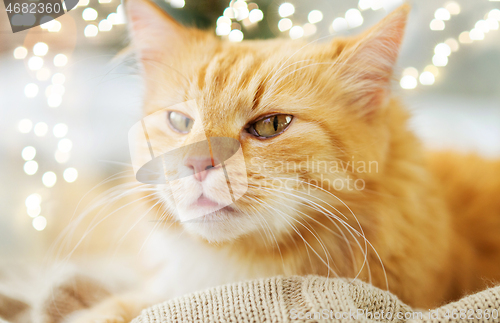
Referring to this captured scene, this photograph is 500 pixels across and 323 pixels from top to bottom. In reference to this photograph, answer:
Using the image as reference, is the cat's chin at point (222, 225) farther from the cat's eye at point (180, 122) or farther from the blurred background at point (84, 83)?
the blurred background at point (84, 83)

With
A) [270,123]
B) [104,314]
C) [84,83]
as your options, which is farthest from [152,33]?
[104,314]

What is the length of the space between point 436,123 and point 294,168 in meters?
0.89

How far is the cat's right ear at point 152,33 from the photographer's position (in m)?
0.84

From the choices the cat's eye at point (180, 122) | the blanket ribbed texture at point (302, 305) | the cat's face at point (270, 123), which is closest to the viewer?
the blanket ribbed texture at point (302, 305)

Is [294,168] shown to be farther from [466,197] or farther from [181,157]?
[466,197]

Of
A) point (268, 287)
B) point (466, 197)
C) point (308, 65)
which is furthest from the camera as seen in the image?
point (466, 197)

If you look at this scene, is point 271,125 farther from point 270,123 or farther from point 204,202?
point 204,202

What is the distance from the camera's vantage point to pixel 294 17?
40.1 inches

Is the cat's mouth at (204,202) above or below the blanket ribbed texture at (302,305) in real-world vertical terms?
above

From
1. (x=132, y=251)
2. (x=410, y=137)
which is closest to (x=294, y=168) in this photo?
(x=410, y=137)

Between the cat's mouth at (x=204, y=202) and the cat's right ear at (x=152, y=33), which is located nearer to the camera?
the cat's mouth at (x=204, y=202)

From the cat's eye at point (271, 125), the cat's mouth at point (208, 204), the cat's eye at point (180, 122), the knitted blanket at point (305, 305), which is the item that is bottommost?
the knitted blanket at point (305, 305)

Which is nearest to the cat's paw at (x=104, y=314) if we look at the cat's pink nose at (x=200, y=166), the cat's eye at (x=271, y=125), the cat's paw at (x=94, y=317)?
the cat's paw at (x=94, y=317)

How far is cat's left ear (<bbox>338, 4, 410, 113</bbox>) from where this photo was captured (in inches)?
28.0
